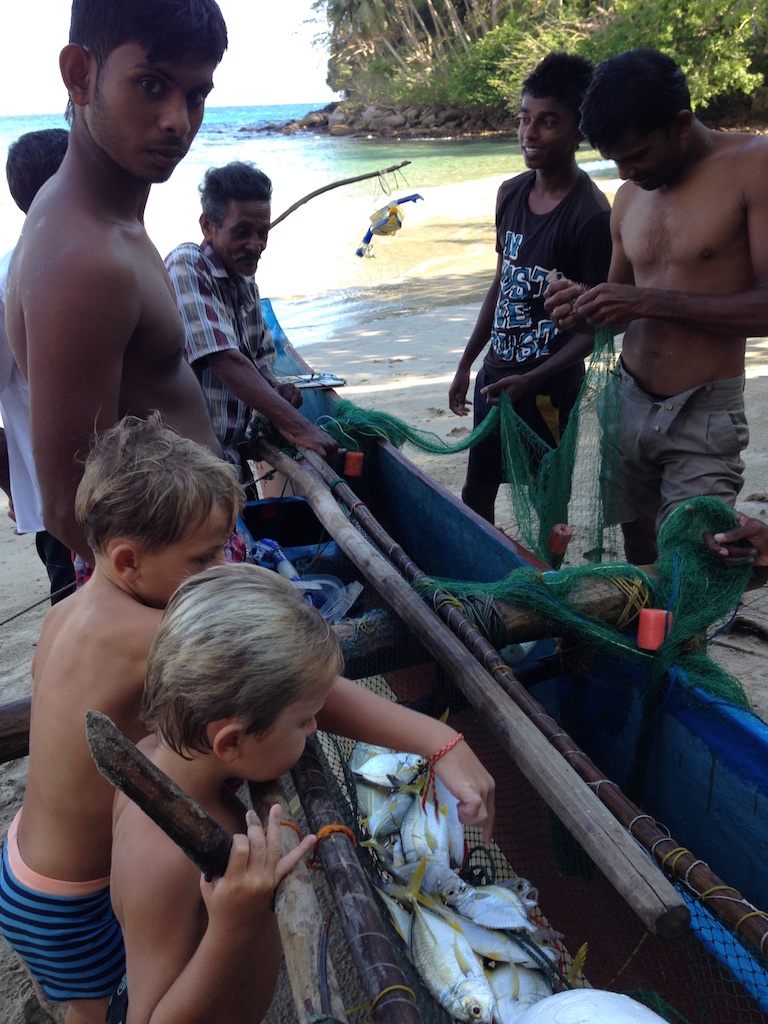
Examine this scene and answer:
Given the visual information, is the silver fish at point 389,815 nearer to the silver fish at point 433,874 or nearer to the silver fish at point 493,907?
the silver fish at point 433,874

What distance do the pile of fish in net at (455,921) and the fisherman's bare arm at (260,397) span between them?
150 centimetres

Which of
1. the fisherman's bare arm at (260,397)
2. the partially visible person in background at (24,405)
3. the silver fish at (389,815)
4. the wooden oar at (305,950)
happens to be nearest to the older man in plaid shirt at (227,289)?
the fisherman's bare arm at (260,397)

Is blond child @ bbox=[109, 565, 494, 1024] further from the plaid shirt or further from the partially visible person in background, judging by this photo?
the plaid shirt

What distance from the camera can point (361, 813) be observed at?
6.63 feet

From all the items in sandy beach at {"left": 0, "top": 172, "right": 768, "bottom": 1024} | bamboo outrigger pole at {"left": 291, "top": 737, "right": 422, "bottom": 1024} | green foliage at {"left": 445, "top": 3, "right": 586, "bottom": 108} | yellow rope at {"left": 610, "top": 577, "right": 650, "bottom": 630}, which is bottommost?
sandy beach at {"left": 0, "top": 172, "right": 768, "bottom": 1024}

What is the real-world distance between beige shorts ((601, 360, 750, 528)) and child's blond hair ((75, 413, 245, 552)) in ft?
5.77

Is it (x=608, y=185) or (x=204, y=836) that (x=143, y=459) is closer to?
(x=204, y=836)

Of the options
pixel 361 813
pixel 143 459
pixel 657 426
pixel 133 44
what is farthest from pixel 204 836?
pixel 657 426

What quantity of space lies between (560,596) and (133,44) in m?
1.72

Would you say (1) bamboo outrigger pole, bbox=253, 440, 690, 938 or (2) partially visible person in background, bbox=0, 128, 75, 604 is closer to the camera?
(1) bamboo outrigger pole, bbox=253, 440, 690, 938

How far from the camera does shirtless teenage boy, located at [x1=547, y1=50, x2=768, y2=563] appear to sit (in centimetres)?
249

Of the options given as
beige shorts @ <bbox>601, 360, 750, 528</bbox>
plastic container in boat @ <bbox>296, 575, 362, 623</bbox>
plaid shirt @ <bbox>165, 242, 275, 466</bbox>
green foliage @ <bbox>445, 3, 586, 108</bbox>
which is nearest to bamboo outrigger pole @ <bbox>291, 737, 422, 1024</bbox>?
plastic container in boat @ <bbox>296, 575, 362, 623</bbox>

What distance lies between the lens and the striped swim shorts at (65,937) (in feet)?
5.06

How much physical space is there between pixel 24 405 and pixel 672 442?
91.0 inches
